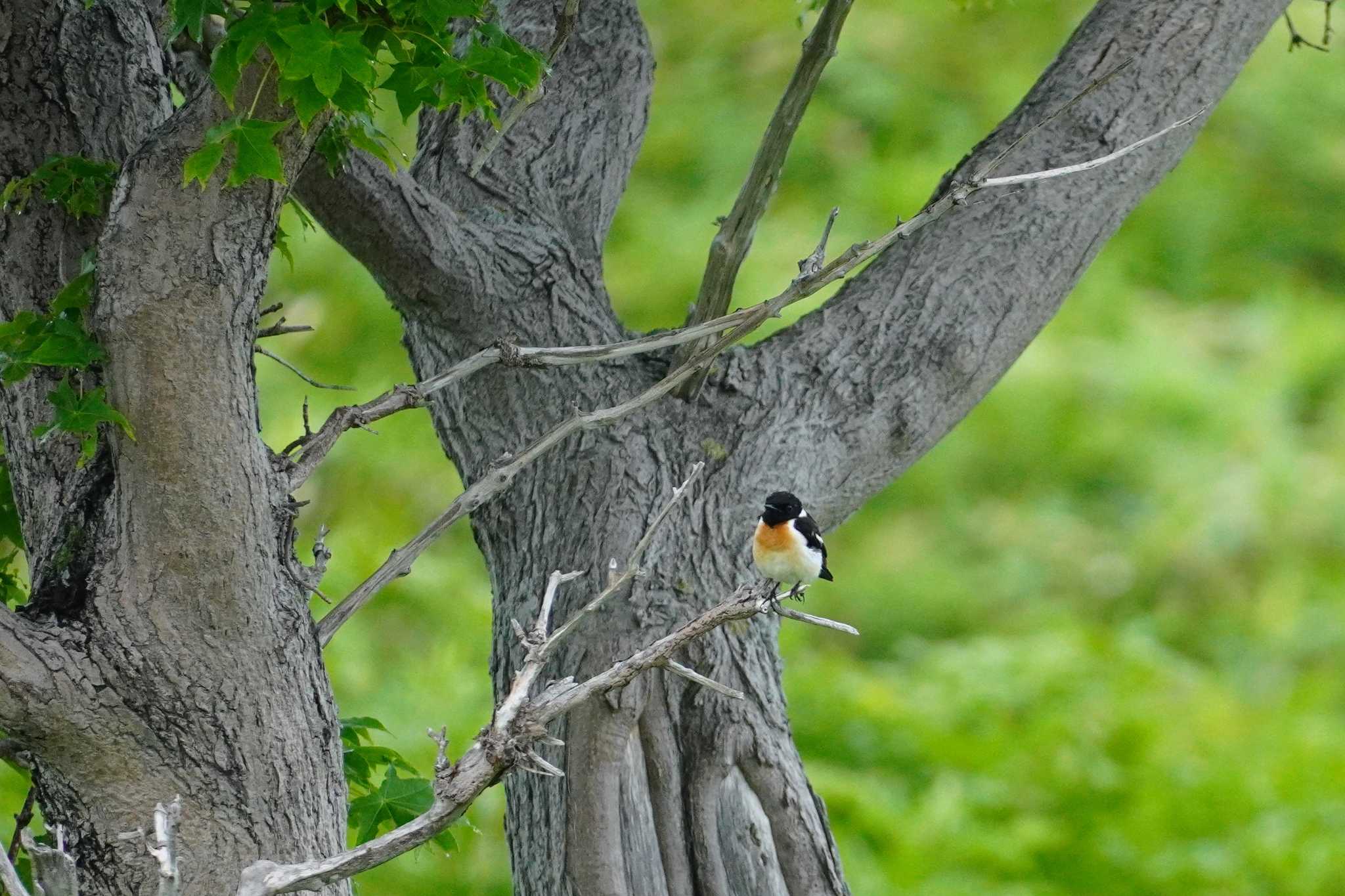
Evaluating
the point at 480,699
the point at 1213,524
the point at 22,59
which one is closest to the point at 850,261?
the point at 22,59

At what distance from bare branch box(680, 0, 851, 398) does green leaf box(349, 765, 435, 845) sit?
113 centimetres

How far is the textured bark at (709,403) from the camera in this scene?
3.02 m

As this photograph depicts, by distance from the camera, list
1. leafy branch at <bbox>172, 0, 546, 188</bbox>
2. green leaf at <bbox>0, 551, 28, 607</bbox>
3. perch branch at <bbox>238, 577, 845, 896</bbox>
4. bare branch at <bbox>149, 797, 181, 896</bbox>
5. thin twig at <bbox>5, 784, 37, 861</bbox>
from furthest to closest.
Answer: green leaf at <bbox>0, 551, 28, 607</bbox>
thin twig at <bbox>5, 784, 37, 861</bbox>
leafy branch at <bbox>172, 0, 546, 188</bbox>
perch branch at <bbox>238, 577, 845, 896</bbox>
bare branch at <bbox>149, 797, 181, 896</bbox>

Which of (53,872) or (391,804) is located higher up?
(391,804)

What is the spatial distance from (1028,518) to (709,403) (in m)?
10.5

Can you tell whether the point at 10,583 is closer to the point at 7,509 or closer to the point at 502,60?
the point at 7,509

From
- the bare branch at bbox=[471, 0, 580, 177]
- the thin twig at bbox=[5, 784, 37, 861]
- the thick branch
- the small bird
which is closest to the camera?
the thick branch

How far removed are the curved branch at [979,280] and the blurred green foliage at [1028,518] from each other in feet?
12.6

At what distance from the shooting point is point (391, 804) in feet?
9.46

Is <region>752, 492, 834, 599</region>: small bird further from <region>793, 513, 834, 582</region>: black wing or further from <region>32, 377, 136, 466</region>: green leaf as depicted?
<region>32, 377, 136, 466</region>: green leaf

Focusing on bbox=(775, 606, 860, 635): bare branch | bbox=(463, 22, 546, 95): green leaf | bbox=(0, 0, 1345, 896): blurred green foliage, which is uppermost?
bbox=(0, 0, 1345, 896): blurred green foliage

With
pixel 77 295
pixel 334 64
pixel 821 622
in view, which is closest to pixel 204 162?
pixel 334 64

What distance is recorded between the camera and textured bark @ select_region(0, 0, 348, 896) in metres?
2.24

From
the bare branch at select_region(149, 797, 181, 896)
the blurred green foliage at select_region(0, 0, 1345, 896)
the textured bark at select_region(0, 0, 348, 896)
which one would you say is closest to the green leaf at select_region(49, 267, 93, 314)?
the textured bark at select_region(0, 0, 348, 896)
